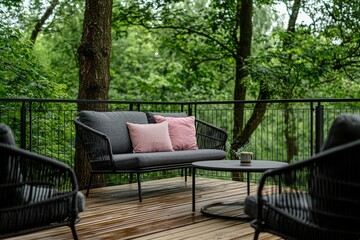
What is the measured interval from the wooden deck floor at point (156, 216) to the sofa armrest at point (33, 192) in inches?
31.3

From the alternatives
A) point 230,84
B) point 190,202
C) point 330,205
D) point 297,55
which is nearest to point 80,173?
point 190,202

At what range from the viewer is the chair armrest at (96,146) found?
14.1 feet

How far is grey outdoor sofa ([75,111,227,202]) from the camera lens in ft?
14.2

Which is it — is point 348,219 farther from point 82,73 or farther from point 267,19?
point 267,19

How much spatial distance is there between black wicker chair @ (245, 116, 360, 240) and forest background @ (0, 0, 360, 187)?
598 cm

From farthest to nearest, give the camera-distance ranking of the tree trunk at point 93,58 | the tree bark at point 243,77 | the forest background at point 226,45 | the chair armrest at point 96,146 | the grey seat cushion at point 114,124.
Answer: the tree bark at point 243,77 < the forest background at point 226,45 < the tree trunk at point 93,58 < the grey seat cushion at point 114,124 < the chair armrest at point 96,146

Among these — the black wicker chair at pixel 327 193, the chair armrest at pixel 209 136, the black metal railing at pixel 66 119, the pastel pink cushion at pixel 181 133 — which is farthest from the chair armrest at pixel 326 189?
the chair armrest at pixel 209 136

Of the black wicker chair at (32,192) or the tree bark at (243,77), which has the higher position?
the tree bark at (243,77)

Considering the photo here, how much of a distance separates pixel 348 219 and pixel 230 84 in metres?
12.8

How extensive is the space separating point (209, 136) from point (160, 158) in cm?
111

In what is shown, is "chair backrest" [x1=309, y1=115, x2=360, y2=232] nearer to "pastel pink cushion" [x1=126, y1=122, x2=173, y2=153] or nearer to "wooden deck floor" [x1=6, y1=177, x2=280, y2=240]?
"wooden deck floor" [x1=6, y1=177, x2=280, y2=240]

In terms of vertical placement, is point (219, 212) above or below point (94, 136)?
below

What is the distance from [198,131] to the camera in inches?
220

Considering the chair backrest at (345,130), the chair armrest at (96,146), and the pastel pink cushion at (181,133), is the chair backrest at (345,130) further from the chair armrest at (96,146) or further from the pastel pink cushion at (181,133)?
the pastel pink cushion at (181,133)
